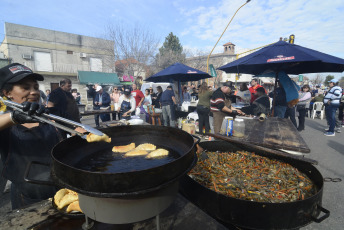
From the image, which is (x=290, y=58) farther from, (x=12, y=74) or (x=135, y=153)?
(x=12, y=74)

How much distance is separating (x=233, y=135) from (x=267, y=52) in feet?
11.0

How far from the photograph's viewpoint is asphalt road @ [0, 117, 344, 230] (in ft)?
10.7

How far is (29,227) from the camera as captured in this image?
150cm

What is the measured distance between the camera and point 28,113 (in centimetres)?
141

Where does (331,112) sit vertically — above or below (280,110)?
below

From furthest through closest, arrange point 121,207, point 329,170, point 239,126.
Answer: point 329,170, point 239,126, point 121,207

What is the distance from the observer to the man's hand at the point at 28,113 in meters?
1.40

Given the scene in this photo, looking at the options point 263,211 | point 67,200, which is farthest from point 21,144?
point 263,211

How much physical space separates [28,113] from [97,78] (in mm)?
34268

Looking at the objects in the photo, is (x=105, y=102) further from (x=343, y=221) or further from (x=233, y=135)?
(x=343, y=221)

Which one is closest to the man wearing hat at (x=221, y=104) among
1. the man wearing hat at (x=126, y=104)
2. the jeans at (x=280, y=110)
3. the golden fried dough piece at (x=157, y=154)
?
the jeans at (x=280, y=110)

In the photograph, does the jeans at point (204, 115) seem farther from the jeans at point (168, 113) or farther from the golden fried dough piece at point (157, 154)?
the golden fried dough piece at point (157, 154)

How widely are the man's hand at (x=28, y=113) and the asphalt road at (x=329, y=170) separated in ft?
8.62

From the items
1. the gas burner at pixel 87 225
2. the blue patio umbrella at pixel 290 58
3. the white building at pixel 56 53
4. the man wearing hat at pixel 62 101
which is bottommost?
the gas burner at pixel 87 225
